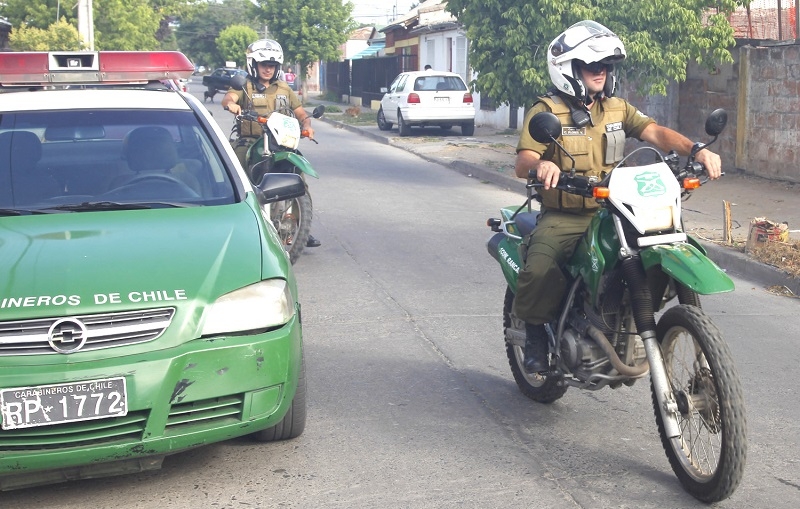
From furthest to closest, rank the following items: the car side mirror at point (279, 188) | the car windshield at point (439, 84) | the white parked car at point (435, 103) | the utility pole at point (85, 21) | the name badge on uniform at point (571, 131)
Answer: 1. the utility pole at point (85, 21)
2. the car windshield at point (439, 84)
3. the white parked car at point (435, 103)
4. the car side mirror at point (279, 188)
5. the name badge on uniform at point (571, 131)

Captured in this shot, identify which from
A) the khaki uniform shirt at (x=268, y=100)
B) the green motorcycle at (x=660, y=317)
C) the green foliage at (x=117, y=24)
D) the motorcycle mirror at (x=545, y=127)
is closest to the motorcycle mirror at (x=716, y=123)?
the green motorcycle at (x=660, y=317)

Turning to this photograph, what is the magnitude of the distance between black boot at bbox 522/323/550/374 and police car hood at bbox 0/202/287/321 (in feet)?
4.28

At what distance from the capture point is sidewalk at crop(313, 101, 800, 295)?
30.0 ft

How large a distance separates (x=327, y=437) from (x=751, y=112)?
37.0ft

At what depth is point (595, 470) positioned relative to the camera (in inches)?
175

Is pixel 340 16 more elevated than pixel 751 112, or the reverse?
pixel 340 16

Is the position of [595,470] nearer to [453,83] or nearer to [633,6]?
[633,6]

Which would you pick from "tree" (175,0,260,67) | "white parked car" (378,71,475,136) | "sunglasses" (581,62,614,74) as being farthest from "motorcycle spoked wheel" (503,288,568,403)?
"tree" (175,0,260,67)

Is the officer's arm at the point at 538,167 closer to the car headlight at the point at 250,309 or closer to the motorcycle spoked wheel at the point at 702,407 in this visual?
the motorcycle spoked wheel at the point at 702,407

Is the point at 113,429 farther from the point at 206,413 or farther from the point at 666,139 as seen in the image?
the point at 666,139

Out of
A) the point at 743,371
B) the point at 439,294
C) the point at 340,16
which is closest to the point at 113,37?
the point at 340,16

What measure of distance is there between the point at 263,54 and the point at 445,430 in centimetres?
591

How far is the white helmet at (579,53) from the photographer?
4.68m

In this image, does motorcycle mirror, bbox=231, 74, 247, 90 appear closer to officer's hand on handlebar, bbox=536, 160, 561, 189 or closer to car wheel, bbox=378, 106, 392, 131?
officer's hand on handlebar, bbox=536, 160, 561, 189
